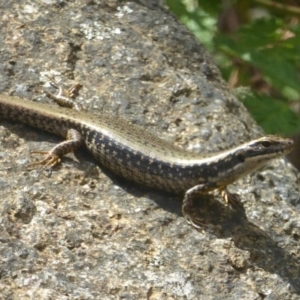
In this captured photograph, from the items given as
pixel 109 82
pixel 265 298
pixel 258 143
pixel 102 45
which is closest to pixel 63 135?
pixel 109 82

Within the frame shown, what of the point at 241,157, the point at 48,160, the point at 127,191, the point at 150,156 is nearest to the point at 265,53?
the point at 241,157

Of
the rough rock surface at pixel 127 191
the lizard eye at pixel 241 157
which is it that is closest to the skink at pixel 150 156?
the lizard eye at pixel 241 157

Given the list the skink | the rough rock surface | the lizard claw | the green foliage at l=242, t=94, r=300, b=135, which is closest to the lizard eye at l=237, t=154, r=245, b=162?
the skink

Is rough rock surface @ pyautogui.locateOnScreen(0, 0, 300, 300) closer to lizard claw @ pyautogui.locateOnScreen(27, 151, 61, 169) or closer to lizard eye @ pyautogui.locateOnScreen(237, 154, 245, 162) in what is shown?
lizard claw @ pyautogui.locateOnScreen(27, 151, 61, 169)

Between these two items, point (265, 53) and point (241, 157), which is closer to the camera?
point (241, 157)

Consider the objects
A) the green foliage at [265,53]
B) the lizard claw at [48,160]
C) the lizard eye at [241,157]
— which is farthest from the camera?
the green foliage at [265,53]

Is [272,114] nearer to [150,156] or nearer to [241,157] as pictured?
[241,157]

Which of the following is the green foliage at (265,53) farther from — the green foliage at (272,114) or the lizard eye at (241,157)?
→ the lizard eye at (241,157)
